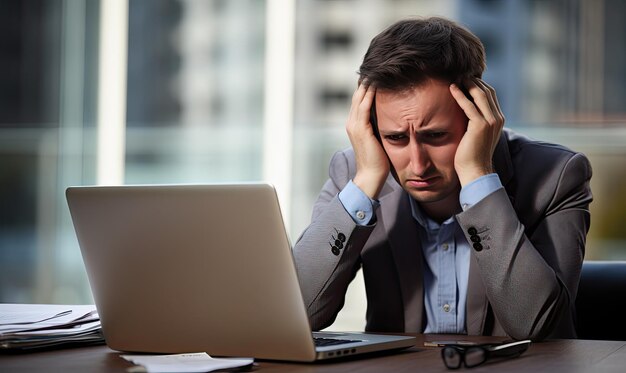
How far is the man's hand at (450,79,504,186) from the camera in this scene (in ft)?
5.63

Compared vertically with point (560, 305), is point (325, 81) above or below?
above

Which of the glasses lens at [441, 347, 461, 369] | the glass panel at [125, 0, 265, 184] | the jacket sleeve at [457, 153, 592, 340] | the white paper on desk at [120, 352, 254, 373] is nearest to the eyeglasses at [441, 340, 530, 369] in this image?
the glasses lens at [441, 347, 461, 369]

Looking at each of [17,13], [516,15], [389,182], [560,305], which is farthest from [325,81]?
[560,305]

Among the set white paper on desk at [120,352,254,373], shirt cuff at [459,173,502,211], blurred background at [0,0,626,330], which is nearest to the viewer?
white paper on desk at [120,352,254,373]

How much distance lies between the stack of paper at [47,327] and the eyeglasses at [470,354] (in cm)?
56

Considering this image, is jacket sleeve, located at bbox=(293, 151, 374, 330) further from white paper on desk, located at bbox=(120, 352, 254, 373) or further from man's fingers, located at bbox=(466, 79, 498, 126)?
white paper on desk, located at bbox=(120, 352, 254, 373)

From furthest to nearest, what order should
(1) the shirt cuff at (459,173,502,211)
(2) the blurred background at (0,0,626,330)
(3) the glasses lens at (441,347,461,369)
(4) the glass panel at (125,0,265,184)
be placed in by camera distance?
(4) the glass panel at (125,0,265,184), (2) the blurred background at (0,0,626,330), (1) the shirt cuff at (459,173,502,211), (3) the glasses lens at (441,347,461,369)

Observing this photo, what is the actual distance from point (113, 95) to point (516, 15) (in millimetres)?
2181

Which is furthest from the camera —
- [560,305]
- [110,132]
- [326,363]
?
[110,132]

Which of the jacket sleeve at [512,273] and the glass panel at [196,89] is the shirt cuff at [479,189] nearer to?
the jacket sleeve at [512,273]

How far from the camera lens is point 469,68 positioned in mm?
1821

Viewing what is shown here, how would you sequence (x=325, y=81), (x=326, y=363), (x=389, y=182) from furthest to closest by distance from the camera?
(x=325, y=81)
(x=389, y=182)
(x=326, y=363)

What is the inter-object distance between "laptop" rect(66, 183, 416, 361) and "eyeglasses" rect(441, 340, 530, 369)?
13 cm

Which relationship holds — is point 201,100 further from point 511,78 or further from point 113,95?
point 511,78
